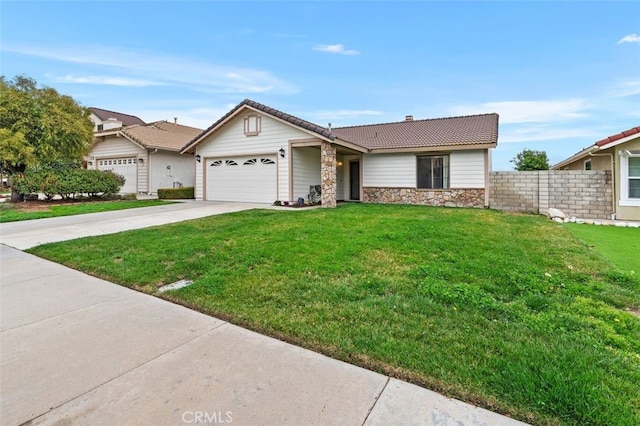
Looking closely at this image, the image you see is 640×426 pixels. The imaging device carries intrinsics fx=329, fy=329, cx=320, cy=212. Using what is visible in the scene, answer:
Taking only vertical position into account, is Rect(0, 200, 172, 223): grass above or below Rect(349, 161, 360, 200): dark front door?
below

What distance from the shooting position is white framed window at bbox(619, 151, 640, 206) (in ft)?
34.5

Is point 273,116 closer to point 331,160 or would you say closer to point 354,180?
point 331,160

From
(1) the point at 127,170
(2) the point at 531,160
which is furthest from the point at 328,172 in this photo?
(2) the point at 531,160

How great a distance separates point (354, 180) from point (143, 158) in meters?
12.5

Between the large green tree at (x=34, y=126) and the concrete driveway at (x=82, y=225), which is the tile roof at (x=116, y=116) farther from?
the concrete driveway at (x=82, y=225)

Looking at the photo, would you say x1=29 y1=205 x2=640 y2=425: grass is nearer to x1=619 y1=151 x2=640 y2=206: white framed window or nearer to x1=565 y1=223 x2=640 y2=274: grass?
x1=565 y1=223 x2=640 y2=274: grass

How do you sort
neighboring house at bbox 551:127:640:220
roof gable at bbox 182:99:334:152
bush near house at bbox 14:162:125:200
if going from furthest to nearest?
bush near house at bbox 14:162:125:200
roof gable at bbox 182:99:334:152
neighboring house at bbox 551:127:640:220

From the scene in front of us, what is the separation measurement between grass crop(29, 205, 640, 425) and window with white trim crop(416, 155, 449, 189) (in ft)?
23.7

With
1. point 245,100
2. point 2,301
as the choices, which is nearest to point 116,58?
point 245,100

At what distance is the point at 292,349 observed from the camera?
2.75 m

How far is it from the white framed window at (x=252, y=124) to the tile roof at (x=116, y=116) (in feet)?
71.5

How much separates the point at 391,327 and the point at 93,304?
132 inches

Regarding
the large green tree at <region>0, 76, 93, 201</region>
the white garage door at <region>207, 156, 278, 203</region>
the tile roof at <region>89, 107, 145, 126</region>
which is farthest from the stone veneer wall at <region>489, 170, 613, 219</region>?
the tile roof at <region>89, 107, 145, 126</region>

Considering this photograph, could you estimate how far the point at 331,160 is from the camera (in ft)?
42.4
